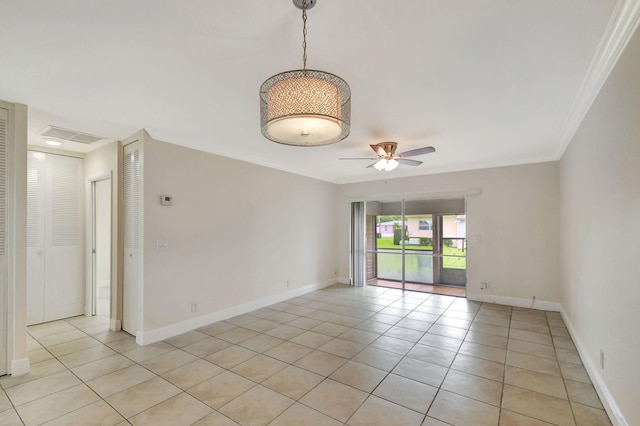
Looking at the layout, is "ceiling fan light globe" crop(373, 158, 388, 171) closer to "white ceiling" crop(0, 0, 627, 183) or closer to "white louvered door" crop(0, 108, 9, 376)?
"white ceiling" crop(0, 0, 627, 183)

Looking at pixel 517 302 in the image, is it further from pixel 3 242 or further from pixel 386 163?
pixel 3 242

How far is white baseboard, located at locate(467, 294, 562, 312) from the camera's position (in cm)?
484

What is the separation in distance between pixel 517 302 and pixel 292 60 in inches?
216

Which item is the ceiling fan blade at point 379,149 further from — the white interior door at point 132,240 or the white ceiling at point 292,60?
the white interior door at point 132,240

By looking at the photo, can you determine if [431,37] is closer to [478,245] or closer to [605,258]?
[605,258]

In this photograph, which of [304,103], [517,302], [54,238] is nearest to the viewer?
[304,103]

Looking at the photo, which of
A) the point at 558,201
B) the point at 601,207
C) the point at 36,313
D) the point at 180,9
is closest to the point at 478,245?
the point at 558,201

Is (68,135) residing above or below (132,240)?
above

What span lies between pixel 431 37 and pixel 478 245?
15.4 feet

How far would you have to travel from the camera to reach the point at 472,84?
244 centimetres

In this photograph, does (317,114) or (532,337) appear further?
(532,337)

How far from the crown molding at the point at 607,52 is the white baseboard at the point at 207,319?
495cm

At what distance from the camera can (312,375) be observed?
9.31 feet

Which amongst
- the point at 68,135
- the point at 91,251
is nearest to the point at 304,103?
the point at 68,135
